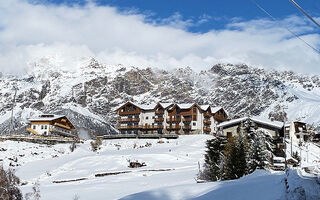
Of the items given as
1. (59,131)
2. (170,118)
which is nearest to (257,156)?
(170,118)

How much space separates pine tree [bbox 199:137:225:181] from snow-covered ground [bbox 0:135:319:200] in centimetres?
149

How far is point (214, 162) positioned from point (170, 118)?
67486mm

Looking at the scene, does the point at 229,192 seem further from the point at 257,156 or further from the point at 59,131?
the point at 59,131

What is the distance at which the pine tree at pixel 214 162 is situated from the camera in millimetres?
34219

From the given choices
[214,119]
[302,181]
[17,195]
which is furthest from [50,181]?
[214,119]

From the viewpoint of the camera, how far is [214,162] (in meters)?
36.1

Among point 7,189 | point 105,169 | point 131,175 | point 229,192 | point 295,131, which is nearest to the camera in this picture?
point 229,192

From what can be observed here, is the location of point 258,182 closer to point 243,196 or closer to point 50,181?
point 243,196

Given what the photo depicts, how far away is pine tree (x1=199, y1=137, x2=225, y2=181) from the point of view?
112 ft

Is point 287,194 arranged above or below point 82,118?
below

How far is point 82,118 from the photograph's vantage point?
193m

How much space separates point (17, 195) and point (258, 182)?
14.0 metres

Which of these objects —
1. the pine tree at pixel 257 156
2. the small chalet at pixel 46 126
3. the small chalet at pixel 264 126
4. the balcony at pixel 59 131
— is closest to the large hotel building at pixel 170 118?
the balcony at pixel 59 131

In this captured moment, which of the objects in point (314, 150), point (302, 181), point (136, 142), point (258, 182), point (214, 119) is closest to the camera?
point (302, 181)
